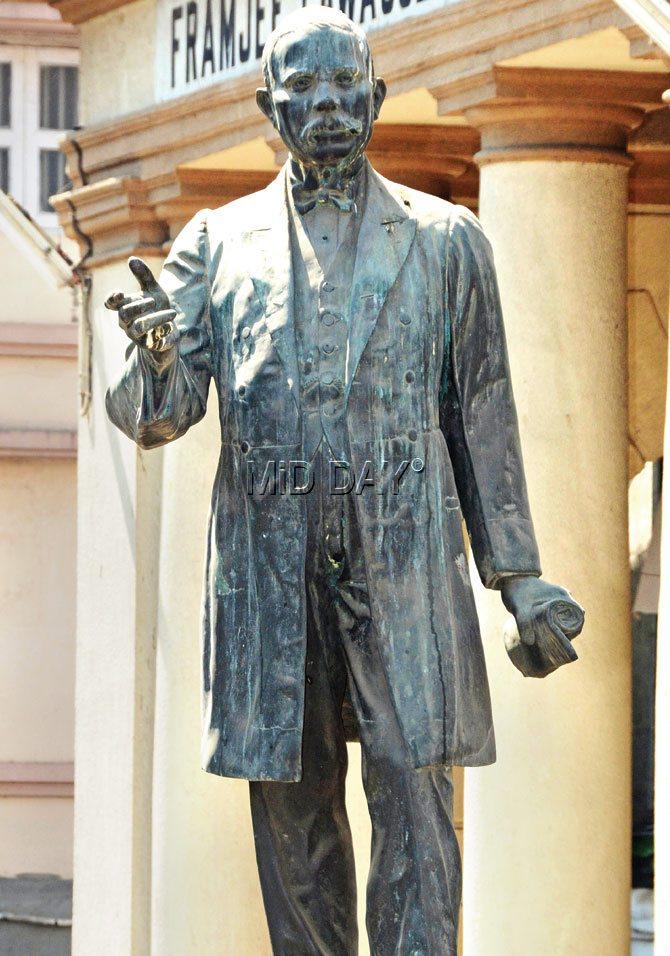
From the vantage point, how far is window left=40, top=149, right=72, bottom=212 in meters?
20.7

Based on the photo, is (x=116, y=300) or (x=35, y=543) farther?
(x=35, y=543)

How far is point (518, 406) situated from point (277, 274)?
465 cm

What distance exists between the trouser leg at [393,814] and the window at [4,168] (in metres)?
14.2

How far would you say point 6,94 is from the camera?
68.9 feet

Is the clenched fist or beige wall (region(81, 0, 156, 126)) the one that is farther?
beige wall (region(81, 0, 156, 126))

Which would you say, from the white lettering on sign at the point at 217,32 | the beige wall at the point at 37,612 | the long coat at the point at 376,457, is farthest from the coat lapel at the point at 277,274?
the beige wall at the point at 37,612

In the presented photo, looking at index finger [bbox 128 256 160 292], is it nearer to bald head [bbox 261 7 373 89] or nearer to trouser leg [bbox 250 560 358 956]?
bald head [bbox 261 7 373 89]

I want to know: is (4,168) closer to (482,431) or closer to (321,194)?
(321,194)

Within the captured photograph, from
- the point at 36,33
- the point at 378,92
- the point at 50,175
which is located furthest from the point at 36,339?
the point at 378,92

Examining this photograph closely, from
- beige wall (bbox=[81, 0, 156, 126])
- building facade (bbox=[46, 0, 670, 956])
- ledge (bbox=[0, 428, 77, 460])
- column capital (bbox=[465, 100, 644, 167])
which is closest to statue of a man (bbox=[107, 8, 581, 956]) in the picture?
building facade (bbox=[46, 0, 670, 956])

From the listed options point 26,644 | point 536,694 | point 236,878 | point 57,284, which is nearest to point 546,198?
point 536,694

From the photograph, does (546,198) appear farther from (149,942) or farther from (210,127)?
(149,942)

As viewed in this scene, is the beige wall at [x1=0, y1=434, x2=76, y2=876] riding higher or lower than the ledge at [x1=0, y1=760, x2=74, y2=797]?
higher


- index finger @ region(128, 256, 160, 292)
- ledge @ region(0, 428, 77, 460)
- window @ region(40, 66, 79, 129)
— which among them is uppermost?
window @ region(40, 66, 79, 129)
